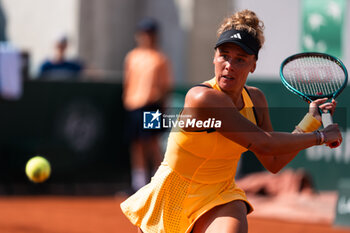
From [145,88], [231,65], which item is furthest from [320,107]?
[145,88]

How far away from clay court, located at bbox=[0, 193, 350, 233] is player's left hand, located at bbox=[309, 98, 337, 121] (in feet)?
11.1

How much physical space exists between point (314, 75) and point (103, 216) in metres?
4.20

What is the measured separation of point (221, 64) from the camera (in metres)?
3.34

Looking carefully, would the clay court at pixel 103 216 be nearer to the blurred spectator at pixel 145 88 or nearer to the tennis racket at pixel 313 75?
the blurred spectator at pixel 145 88

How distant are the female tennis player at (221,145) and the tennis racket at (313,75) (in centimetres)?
15

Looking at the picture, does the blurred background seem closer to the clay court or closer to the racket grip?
the clay court

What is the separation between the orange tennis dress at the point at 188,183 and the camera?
3439 mm

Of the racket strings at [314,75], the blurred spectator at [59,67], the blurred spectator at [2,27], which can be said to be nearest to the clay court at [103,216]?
the blurred spectator at [59,67]

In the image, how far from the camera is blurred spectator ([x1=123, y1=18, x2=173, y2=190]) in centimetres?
827

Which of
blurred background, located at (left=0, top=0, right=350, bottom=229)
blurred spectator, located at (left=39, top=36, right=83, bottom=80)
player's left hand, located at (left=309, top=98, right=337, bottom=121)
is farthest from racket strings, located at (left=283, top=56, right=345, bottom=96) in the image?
blurred spectator, located at (left=39, top=36, right=83, bottom=80)

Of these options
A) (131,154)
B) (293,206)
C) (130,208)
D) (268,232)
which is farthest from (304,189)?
(130,208)

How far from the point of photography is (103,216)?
24.2ft

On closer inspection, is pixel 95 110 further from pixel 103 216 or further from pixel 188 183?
pixel 188 183

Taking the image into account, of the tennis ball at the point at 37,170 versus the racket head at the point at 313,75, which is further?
the tennis ball at the point at 37,170
